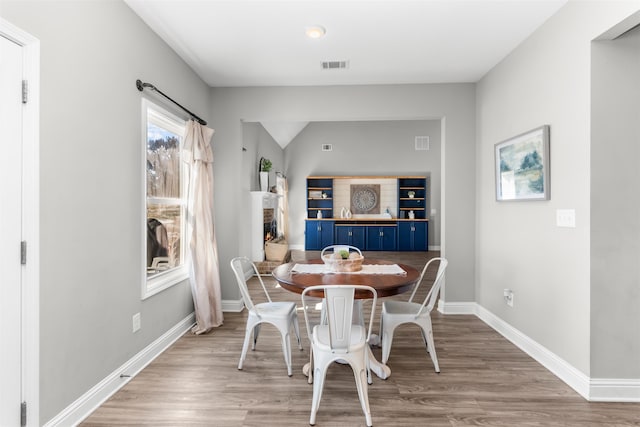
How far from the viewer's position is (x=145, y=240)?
8.48 ft

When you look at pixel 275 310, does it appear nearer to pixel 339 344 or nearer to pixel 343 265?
pixel 343 265

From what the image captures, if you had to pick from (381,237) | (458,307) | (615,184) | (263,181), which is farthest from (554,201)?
(381,237)

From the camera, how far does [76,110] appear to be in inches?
73.5

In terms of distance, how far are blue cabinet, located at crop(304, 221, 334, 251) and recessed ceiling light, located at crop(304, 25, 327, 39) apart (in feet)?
20.8

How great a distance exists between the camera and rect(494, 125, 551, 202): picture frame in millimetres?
2533

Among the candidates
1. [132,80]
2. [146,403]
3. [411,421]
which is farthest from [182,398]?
[132,80]

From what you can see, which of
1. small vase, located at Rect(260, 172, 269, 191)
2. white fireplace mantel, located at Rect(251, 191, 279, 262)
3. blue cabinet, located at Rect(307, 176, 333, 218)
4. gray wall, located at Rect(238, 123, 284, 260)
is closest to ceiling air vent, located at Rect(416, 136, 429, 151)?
blue cabinet, located at Rect(307, 176, 333, 218)

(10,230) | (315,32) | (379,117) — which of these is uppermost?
(315,32)

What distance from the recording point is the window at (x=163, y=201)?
267 cm

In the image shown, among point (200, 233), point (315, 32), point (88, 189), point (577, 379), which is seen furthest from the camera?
point (200, 233)

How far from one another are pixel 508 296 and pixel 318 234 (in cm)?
604

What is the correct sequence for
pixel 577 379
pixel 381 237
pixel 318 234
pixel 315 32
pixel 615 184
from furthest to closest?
pixel 318 234 < pixel 381 237 < pixel 315 32 < pixel 577 379 < pixel 615 184

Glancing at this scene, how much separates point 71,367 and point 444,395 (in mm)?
2243

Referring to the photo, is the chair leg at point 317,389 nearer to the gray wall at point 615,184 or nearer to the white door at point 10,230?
the white door at point 10,230
